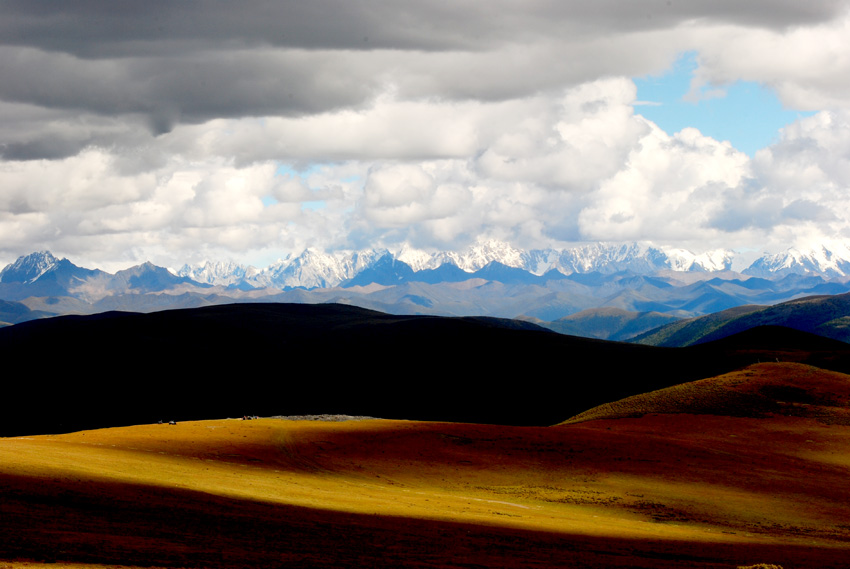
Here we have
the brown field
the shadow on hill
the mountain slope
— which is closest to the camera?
the shadow on hill

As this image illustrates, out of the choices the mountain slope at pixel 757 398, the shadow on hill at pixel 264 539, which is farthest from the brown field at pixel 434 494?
the mountain slope at pixel 757 398

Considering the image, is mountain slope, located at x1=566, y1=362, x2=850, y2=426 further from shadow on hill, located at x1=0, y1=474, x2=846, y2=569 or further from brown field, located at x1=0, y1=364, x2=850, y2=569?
shadow on hill, located at x1=0, y1=474, x2=846, y2=569

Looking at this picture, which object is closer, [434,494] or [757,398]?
[434,494]

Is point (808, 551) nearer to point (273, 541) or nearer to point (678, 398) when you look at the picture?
point (273, 541)

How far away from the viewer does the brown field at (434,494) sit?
3594 cm

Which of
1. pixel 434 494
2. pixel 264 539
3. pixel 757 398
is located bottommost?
pixel 434 494

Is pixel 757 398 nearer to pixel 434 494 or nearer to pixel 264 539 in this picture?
pixel 434 494

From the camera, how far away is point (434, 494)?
62.8 meters

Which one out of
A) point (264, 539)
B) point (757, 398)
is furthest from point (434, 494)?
point (757, 398)

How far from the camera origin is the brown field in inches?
1415

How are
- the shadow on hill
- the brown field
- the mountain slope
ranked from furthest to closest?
the mountain slope < the brown field < the shadow on hill

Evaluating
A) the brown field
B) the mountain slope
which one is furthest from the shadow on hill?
the mountain slope

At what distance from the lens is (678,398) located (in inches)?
4769

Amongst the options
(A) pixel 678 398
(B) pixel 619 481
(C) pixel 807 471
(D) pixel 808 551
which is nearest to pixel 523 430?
(B) pixel 619 481
